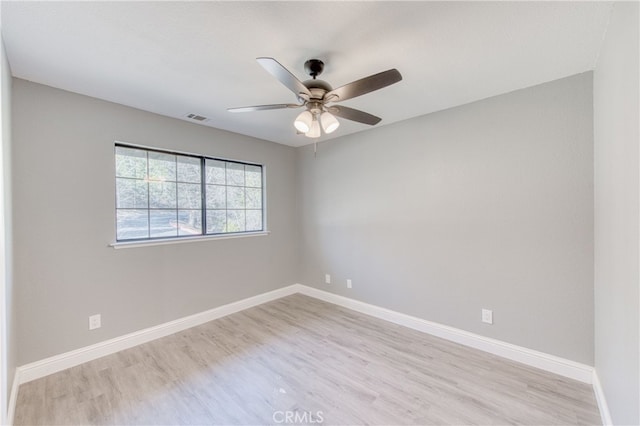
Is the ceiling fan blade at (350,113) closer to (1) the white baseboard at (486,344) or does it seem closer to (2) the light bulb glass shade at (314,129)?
(2) the light bulb glass shade at (314,129)

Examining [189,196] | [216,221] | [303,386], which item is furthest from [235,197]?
[303,386]

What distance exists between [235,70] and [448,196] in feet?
7.45

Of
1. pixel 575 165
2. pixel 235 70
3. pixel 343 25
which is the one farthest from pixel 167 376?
pixel 575 165

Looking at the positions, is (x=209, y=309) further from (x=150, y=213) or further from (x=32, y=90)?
(x=32, y=90)

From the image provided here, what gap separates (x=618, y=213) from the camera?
1392mm

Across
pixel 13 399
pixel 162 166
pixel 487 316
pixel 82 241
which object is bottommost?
pixel 13 399

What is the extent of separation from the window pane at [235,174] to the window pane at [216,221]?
43 centimetres

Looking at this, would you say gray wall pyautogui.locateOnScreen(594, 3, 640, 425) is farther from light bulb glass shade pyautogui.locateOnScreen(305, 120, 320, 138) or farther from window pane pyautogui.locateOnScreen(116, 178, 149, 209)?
window pane pyautogui.locateOnScreen(116, 178, 149, 209)

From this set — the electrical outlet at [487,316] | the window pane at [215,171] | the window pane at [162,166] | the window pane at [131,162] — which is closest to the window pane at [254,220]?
the window pane at [215,171]

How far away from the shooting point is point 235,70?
196 cm

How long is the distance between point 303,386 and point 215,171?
103 inches

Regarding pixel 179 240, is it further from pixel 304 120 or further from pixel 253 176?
pixel 304 120

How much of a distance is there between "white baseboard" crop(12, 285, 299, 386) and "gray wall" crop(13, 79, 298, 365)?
58 mm

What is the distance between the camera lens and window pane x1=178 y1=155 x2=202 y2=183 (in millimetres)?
3055
